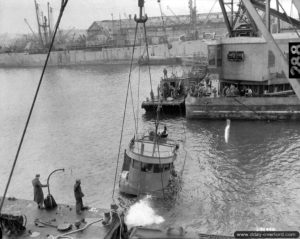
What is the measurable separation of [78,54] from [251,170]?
3875 inches

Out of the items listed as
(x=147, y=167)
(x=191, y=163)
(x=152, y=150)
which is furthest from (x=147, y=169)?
(x=191, y=163)

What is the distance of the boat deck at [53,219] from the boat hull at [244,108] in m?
23.6

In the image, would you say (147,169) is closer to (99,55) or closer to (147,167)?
(147,167)

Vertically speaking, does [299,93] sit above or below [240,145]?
above

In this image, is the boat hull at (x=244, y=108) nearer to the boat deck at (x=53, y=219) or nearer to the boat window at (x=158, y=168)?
the boat window at (x=158, y=168)

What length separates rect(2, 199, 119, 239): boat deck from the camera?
1313cm

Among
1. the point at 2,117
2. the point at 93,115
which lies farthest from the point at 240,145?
the point at 2,117

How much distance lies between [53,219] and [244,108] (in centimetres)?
2551

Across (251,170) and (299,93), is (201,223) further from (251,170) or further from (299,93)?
(299,93)

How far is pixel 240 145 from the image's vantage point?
1194 inches

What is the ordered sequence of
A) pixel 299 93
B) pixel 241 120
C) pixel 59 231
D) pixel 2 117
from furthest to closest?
pixel 2 117
pixel 241 120
pixel 59 231
pixel 299 93

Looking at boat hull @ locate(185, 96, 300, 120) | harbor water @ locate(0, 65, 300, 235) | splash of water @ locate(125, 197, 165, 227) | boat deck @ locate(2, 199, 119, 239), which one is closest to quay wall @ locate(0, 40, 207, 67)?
harbor water @ locate(0, 65, 300, 235)

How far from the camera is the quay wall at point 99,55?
107625mm

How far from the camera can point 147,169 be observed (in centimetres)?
2011
